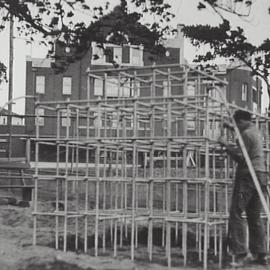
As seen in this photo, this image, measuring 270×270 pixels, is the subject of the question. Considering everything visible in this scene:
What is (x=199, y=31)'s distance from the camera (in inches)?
801

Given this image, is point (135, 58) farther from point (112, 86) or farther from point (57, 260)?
point (57, 260)

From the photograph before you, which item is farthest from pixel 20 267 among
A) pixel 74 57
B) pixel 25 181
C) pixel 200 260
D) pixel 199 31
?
pixel 199 31

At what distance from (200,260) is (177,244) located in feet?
6.02

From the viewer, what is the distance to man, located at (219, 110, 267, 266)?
10398mm

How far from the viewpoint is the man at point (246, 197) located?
409 inches

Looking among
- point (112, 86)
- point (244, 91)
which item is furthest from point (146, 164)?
point (244, 91)

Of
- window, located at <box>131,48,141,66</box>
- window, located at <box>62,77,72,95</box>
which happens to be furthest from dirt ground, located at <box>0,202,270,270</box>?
window, located at <box>62,77,72,95</box>

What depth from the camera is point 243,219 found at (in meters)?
10.5

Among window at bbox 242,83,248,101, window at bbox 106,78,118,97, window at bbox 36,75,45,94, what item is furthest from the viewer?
window at bbox 242,83,248,101

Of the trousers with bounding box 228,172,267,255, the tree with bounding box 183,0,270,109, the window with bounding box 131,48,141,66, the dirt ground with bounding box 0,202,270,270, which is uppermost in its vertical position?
the window with bounding box 131,48,141,66

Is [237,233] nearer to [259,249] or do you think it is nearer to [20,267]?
[259,249]

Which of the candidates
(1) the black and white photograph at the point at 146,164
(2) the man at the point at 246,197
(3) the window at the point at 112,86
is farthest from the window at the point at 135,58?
(2) the man at the point at 246,197

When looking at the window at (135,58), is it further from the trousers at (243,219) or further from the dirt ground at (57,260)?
the trousers at (243,219)

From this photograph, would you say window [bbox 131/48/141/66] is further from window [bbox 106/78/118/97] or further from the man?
the man
